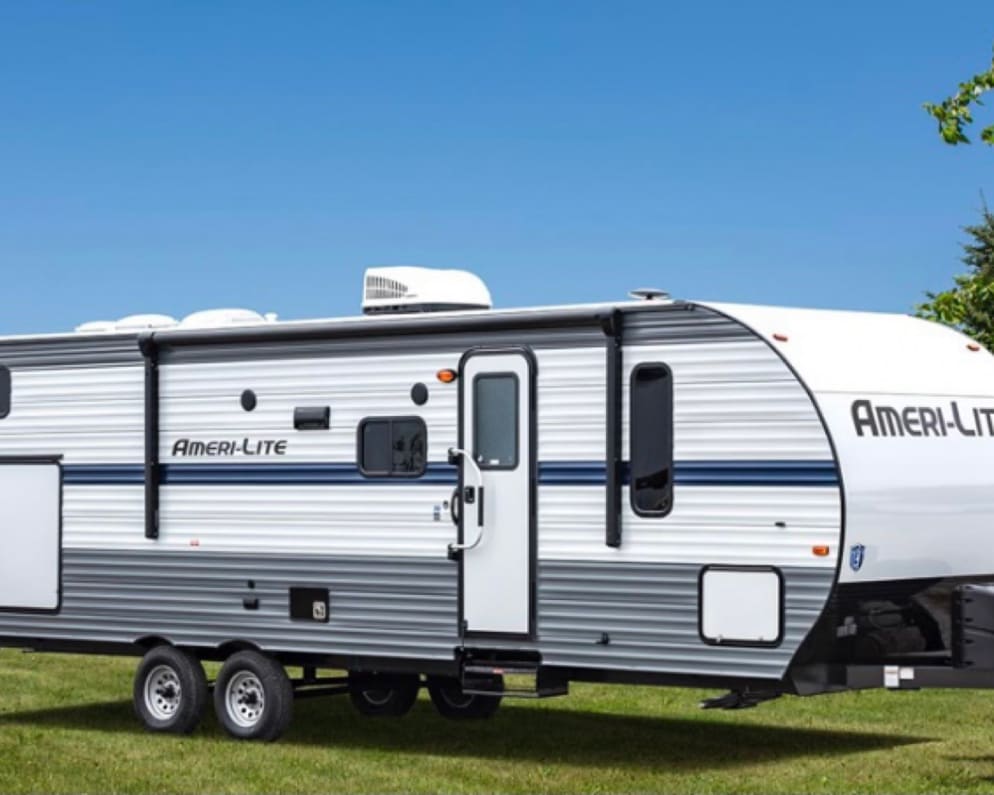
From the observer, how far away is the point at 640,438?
1444 cm

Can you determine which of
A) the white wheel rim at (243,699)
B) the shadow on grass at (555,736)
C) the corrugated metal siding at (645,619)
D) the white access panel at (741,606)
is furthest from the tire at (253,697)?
the white access panel at (741,606)

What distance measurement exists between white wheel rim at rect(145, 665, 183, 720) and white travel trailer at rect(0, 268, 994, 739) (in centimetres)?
2

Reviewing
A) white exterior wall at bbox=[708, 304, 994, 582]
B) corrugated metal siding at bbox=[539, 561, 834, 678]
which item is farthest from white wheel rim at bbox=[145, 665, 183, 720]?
white exterior wall at bbox=[708, 304, 994, 582]

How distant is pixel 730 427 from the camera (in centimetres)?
1405

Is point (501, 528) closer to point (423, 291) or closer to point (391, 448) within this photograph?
point (391, 448)

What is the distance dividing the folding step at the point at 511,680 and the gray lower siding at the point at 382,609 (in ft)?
0.59

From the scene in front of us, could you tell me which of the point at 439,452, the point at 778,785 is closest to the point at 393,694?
the point at 439,452

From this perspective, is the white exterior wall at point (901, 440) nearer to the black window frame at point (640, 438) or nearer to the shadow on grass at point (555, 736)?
the black window frame at point (640, 438)

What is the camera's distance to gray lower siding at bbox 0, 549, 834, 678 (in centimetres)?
1417

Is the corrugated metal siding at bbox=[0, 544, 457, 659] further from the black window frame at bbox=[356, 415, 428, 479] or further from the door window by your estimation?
the door window

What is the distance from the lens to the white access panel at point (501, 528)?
15.0 meters

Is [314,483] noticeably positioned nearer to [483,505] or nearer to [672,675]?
[483,505]

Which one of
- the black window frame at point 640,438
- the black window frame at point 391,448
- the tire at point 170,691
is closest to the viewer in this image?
the black window frame at point 640,438

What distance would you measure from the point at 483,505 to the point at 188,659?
310 centimetres
